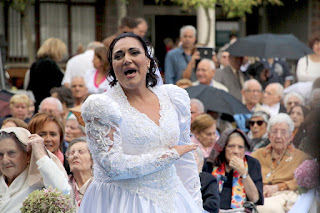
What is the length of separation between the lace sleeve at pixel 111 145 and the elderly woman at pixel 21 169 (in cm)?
119

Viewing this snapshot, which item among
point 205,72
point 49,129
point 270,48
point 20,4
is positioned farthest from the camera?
point 20,4

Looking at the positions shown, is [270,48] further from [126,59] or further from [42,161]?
[126,59]

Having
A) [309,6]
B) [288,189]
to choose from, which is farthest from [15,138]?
[309,6]

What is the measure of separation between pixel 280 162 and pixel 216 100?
1.70 metres

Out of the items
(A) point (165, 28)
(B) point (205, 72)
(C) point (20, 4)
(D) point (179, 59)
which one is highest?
(C) point (20, 4)

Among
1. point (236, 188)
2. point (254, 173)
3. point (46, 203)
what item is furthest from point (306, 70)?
point (46, 203)

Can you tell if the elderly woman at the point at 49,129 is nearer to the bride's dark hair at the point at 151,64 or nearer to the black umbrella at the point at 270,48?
the bride's dark hair at the point at 151,64

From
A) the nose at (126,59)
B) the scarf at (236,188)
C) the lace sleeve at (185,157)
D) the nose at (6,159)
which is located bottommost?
the scarf at (236,188)

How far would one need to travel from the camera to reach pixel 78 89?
30.9 feet

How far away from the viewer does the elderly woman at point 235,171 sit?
22.7 feet

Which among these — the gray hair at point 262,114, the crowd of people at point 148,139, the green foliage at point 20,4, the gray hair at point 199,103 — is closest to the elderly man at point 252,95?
the crowd of people at point 148,139

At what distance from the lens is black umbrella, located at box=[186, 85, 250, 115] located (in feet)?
30.3

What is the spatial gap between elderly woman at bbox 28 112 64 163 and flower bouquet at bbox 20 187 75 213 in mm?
1562

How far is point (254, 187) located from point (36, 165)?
2.43m
